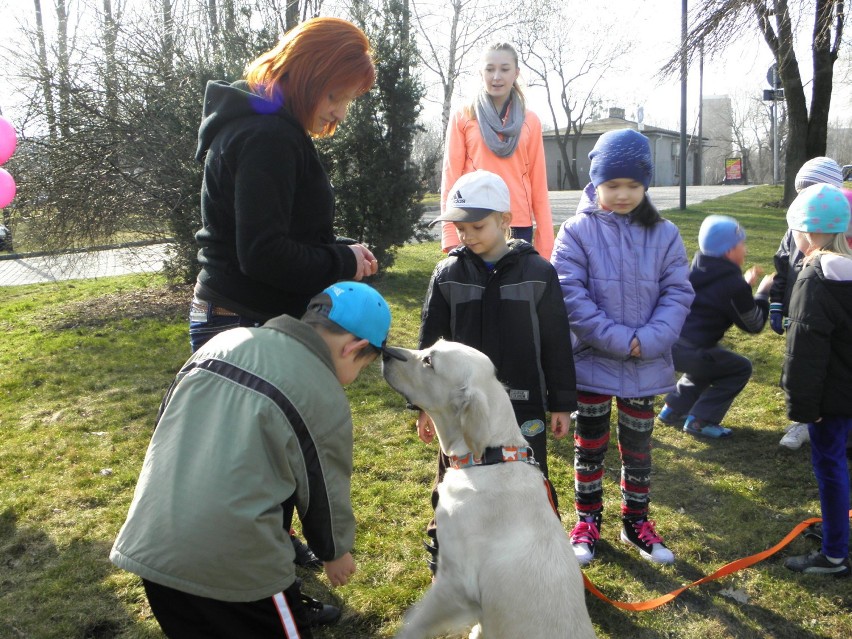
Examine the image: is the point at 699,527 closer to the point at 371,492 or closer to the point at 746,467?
the point at 746,467

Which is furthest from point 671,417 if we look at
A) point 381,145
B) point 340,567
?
point 381,145

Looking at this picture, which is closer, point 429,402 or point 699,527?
point 429,402

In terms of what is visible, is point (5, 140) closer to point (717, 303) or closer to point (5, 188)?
point (5, 188)

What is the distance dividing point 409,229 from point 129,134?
4.23 meters

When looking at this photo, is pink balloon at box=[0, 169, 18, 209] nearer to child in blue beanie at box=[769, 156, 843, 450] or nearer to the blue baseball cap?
the blue baseball cap

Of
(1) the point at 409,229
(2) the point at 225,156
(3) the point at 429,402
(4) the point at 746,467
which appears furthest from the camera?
(1) the point at 409,229

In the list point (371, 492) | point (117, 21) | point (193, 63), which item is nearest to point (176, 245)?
point (193, 63)

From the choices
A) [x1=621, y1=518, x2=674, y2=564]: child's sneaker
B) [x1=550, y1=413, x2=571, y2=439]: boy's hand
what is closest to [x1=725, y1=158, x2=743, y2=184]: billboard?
[x1=621, y1=518, x2=674, y2=564]: child's sneaker

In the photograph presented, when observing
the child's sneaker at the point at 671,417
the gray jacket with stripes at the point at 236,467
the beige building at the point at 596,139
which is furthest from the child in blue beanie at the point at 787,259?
the beige building at the point at 596,139

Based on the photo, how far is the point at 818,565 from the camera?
3352mm

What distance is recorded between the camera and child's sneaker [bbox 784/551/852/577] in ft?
10.9

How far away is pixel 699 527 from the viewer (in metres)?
3.86

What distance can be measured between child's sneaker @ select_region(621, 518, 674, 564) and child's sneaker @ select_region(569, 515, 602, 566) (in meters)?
0.17

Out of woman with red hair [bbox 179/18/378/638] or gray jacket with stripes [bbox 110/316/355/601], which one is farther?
woman with red hair [bbox 179/18/378/638]
